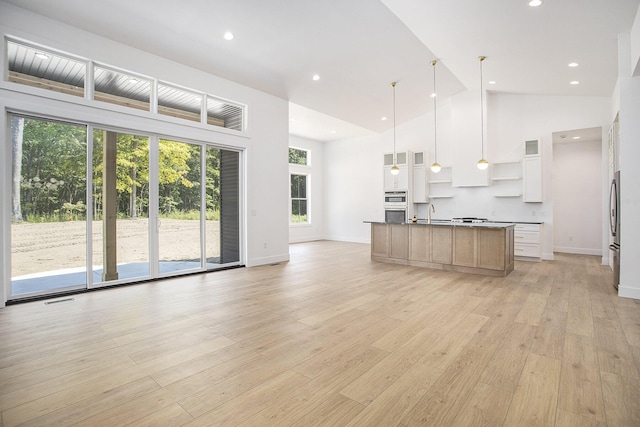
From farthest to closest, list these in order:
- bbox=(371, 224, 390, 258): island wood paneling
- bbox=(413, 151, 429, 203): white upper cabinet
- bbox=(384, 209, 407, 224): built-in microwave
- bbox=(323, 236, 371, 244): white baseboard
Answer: bbox=(323, 236, 371, 244): white baseboard → bbox=(384, 209, 407, 224): built-in microwave → bbox=(413, 151, 429, 203): white upper cabinet → bbox=(371, 224, 390, 258): island wood paneling

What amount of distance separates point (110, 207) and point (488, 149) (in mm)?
8007

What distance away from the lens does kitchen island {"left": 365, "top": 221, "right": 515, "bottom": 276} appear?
18.0 ft

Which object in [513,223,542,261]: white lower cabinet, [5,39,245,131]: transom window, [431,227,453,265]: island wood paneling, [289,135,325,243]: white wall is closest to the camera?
[5,39,245,131]: transom window

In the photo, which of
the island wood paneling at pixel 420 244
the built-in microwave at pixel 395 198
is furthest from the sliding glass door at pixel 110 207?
the built-in microwave at pixel 395 198

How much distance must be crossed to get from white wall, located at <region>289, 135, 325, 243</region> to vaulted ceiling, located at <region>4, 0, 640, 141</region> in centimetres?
406

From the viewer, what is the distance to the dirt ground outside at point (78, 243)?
158 inches

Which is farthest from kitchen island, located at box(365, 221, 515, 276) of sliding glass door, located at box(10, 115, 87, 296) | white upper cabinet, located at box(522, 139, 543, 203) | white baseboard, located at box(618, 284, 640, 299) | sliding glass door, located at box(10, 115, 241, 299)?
sliding glass door, located at box(10, 115, 87, 296)

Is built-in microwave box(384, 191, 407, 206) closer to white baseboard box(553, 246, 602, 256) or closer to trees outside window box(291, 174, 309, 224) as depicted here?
trees outside window box(291, 174, 309, 224)

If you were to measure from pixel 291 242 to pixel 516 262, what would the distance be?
21.2 feet

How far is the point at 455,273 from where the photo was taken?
5738 mm

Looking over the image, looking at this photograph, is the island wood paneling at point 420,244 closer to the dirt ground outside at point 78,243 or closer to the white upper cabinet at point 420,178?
the white upper cabinet at point 420,178

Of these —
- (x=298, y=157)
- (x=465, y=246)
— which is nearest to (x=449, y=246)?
(x=465, y=246)

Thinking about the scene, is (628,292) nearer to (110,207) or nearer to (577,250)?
(577,250)

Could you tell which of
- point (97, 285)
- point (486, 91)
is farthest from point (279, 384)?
point (486, 91)
